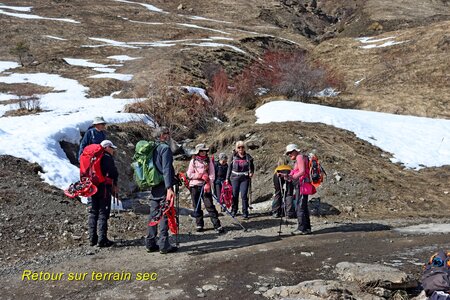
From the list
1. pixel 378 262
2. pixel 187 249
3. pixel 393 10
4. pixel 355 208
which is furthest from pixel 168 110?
pixel 393 10

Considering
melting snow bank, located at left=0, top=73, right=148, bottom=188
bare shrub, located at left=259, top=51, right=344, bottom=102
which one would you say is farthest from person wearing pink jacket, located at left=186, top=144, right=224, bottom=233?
bare shrub, located at left=259, top=51, right=344, bottom=102

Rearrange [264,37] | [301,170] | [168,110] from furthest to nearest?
[264,37]
[168,110]
[301,170]

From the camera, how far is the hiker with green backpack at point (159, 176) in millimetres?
7723

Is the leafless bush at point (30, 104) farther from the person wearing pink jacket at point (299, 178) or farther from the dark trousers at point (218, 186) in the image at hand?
the person wearing pink jacket at point (299, 178)

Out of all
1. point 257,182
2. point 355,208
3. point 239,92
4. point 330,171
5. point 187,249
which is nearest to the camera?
point 187,249

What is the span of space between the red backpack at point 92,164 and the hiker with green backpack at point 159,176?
97cm

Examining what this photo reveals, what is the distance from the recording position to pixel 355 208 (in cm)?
1215

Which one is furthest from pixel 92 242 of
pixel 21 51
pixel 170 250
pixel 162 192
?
pixel 21 51

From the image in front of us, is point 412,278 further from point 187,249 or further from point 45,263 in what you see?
point 45,263

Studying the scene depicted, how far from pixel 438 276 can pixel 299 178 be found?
4787 millimetres

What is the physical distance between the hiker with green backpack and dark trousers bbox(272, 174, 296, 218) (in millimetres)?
3479

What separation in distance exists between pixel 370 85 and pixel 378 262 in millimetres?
27817

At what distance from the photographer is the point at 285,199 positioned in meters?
10.9

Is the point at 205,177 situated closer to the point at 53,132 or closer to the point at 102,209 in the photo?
the point at 102,209
